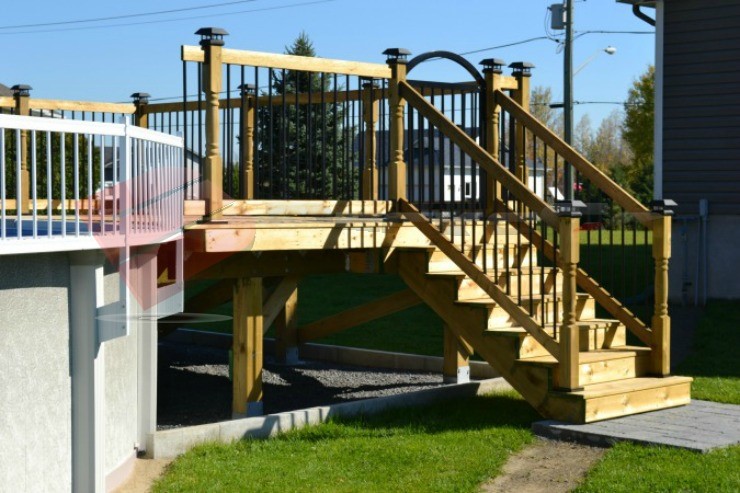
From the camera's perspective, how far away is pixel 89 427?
6.58 meters

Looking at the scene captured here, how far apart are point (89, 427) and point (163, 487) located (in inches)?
28.7

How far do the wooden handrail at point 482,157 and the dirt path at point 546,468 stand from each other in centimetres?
174

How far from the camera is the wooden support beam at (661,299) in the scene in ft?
30.5

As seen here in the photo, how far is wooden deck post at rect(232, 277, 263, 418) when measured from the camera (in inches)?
357

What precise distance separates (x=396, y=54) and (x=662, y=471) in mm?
4515

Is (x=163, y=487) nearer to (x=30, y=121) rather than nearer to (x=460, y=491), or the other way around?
(x=460, y=491)

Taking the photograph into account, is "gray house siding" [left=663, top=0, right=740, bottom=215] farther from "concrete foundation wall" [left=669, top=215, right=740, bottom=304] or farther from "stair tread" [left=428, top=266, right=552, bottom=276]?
"stair tread" [left=428, top=266, right=552, bottom=276]

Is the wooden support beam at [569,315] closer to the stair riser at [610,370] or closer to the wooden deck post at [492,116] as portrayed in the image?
the stair riser at [610,370]

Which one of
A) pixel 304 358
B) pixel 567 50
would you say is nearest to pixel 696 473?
pixel 304 358

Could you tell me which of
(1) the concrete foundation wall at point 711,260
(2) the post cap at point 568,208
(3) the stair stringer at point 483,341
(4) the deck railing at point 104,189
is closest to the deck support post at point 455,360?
(3) the stair stringer at point 483,341

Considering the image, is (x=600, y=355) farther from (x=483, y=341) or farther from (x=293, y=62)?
(x=293, y=62)

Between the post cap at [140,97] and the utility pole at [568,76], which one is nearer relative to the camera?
the post cap at [140,97]

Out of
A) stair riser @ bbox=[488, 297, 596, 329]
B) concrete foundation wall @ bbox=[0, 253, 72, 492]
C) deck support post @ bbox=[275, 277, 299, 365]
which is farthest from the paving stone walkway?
deck support post @ bbox=[275, 277, 299, 365]

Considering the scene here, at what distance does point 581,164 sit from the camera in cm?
995
